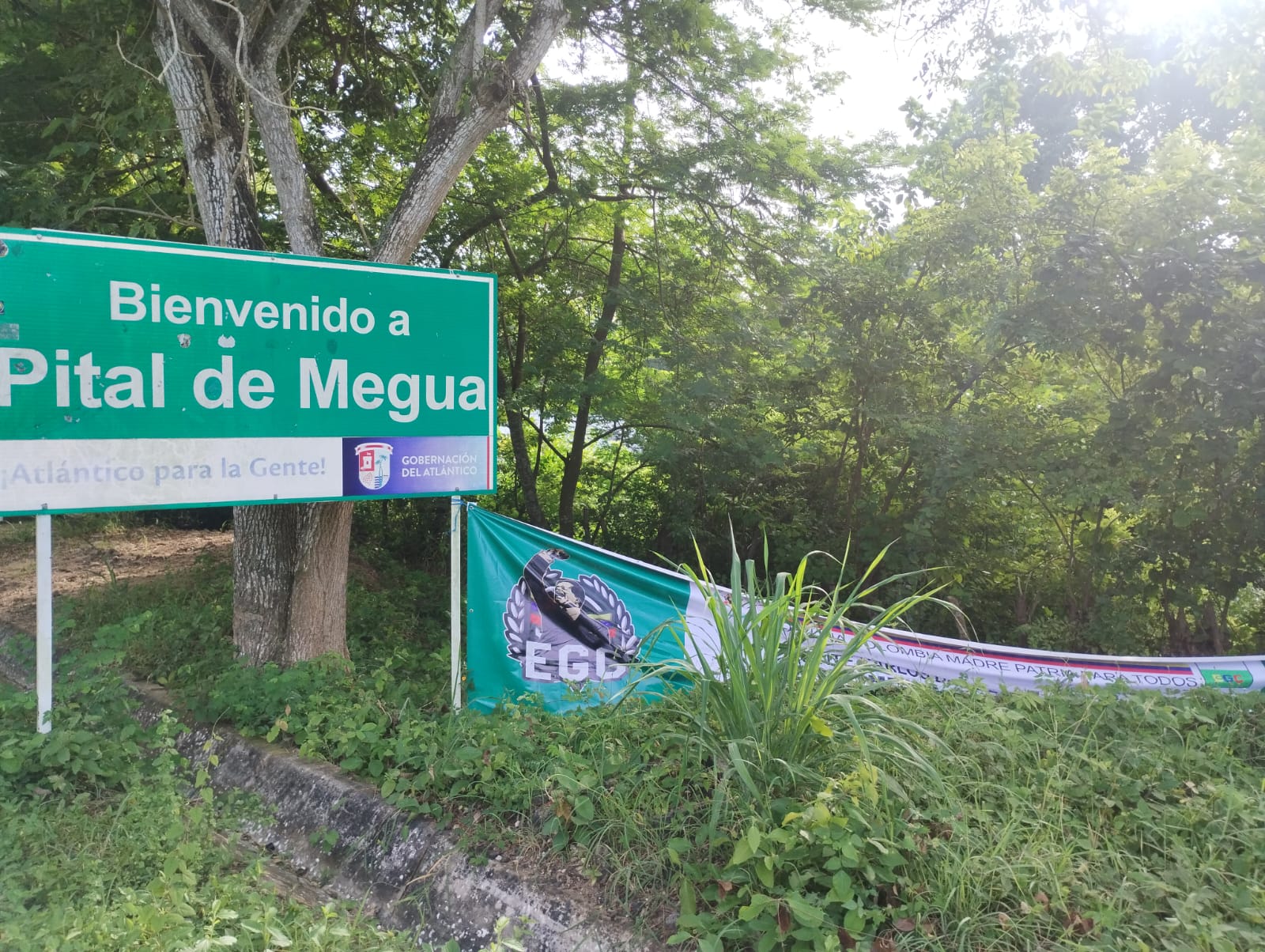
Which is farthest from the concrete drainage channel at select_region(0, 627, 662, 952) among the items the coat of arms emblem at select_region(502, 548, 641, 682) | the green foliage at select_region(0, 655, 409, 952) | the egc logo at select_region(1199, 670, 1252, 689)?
the egc logo at select_region(1199, 670, 1252, 689)

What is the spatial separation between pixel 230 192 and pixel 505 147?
3255mm

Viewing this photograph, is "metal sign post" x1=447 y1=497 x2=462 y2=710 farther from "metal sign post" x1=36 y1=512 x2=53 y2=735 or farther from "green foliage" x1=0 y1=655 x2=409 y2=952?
"metal sign post" x1=36 y1=512 x2=53 y2=735

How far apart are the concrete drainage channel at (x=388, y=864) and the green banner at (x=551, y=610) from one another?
1.04 metres

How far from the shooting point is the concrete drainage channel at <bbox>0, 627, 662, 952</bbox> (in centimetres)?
262

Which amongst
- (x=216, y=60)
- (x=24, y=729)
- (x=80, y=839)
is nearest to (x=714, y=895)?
(x=80, y=839)

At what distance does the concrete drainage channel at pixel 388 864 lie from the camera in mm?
2619

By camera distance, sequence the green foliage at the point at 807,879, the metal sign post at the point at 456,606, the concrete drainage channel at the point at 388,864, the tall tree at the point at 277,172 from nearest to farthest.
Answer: the green foliage at the point at 807,879, the concrete drainage channel at the point at 388,864, the metal sign post at the point at 456,606, the tall tree at the point at 277,172

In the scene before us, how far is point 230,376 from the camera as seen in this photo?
3.92m

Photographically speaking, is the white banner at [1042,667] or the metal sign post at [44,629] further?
the white banner at [1042,667]

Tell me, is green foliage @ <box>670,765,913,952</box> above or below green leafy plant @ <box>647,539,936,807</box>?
below

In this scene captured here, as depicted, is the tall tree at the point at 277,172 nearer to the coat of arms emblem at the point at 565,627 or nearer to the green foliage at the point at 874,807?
the green foliage at the point at 874,807

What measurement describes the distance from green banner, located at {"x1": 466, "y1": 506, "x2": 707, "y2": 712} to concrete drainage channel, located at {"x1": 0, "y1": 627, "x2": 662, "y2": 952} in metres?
1.04

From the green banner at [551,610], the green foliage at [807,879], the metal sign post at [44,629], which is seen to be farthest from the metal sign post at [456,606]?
the green foliage at [807,879]

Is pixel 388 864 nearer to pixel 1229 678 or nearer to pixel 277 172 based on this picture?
pixel 277 172
